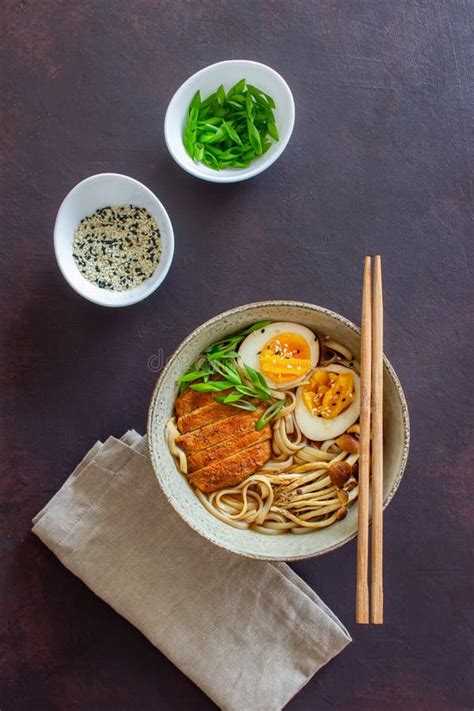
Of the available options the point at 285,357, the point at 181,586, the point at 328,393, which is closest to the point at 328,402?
the point at 328,393

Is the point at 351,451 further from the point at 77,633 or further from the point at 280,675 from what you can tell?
the point at 77,633

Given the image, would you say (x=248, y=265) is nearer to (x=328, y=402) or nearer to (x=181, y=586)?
(x=328, y=402)

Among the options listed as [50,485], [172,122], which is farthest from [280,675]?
[172,122]

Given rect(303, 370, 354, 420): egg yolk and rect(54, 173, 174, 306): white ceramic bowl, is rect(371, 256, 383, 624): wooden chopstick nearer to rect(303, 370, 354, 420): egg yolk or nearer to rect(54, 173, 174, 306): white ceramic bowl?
rect(303, 370, 354, 420): egg yolk

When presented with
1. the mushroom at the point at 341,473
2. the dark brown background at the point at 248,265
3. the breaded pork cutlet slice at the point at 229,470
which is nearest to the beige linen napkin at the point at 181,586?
the dark brown background at the point at 248,265

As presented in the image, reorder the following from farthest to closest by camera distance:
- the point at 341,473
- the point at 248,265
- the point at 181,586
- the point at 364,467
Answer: the point at 248,265 < the point at 181,586 < the point at 341,473 < the point at 364,467

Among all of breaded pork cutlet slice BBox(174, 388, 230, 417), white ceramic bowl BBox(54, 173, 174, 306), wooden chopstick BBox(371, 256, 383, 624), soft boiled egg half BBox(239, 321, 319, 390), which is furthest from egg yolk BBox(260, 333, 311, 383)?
white ceramic bowl BBox(54, 173, 174, 306)
